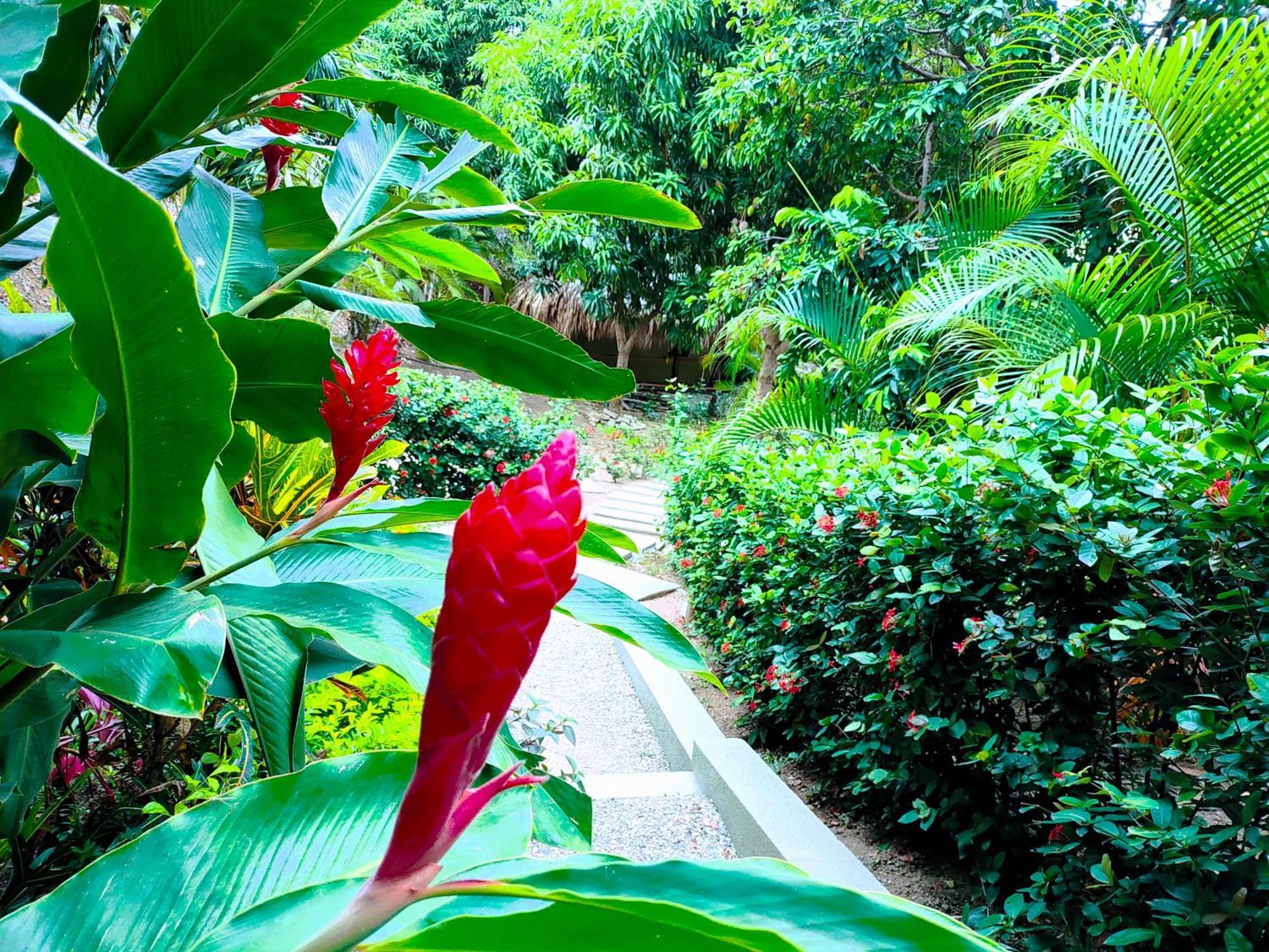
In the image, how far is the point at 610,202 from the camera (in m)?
0.89

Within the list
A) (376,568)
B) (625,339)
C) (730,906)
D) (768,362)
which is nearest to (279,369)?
(376,568)

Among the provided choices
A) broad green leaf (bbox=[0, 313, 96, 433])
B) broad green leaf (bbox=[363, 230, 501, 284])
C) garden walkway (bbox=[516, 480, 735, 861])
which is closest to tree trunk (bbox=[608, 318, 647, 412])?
garden walkway (bbox=[516, 480, 735, 861])

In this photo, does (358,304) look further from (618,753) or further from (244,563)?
(618,753)

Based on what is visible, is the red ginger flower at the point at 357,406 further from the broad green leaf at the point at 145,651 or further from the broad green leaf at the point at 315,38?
the broad green leaf at the point at 315,38

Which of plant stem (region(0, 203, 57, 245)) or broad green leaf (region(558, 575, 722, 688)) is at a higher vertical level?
plant stem (region(0, 203, 57, 245))

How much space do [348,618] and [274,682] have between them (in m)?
0.20

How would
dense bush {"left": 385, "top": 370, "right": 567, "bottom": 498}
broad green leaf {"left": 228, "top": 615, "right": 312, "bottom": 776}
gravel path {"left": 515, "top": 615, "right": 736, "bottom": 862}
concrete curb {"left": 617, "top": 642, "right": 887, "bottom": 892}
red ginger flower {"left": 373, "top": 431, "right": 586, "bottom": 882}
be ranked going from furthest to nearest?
1. dense bush {"left": 385, "top": 370, "right": 567, "bottom": 498}
2. gravel path {"left": 515, "top": 615, "right": 736, "bottom": 862}
3. concrete curb {"left": 617, "top": 642, "right": 887, "bottom": 892}
4. broad green leaf {"left": 228, "top": 615, "right": 312, "bottom": 776}
5. red ginger flower {"left": 373, "top": 431, "right": 586, "bottom": 882}

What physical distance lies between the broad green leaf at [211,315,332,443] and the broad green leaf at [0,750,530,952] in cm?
35

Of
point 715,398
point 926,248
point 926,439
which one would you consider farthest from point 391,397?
point 715,398

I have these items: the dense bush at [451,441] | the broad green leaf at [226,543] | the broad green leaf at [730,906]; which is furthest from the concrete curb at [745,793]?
the dense bush at [451,441]

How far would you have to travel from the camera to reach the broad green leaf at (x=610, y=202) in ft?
2.83

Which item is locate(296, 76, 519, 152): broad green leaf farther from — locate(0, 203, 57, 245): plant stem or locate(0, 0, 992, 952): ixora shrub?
locate(0, 203, 57, 245): plant stem

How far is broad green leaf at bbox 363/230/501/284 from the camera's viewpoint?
1.02 meters

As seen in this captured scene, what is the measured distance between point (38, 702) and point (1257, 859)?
1.93m
